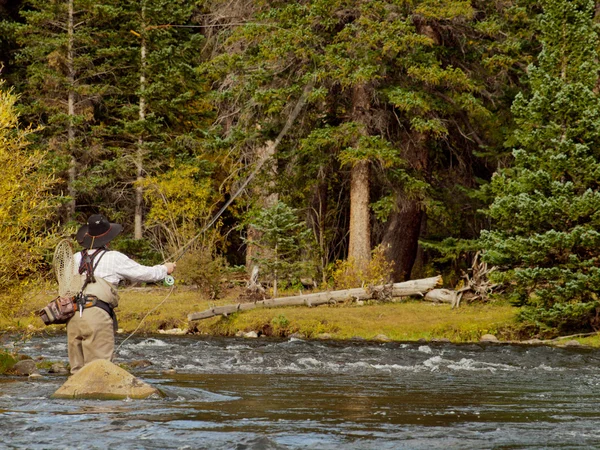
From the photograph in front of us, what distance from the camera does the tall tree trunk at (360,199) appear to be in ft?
83.6

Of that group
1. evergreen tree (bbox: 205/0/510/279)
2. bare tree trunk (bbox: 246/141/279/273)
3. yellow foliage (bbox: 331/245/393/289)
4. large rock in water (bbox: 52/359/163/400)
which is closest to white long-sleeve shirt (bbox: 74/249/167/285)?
large rock in water (bbox: 52/359/163/400)

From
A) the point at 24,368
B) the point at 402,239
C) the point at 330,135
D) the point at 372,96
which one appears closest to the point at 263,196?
the point at 402,239

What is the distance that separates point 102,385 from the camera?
9.92m

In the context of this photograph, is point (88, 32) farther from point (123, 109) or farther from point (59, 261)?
point (59, 261)

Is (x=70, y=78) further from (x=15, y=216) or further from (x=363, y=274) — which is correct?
(x=15, y=216)

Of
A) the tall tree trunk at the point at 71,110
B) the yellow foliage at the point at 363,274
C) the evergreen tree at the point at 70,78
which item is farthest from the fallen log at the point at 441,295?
the tall tree trunk at the point at 71,110

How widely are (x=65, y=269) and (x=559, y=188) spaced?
11062 millimetres

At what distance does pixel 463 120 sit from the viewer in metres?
27.7

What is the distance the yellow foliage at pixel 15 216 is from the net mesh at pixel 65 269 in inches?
70.0

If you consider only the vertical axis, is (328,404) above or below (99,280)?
below

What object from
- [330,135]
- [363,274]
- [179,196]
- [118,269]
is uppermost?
[330,135]

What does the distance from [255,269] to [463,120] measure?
7.49 metres

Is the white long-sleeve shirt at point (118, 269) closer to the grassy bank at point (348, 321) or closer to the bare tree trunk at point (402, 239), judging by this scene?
the grassy bank at point (348, 321)

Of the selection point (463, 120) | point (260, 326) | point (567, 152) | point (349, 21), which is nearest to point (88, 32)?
point (349, 21)
